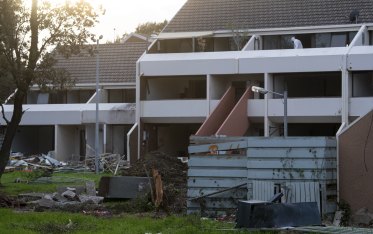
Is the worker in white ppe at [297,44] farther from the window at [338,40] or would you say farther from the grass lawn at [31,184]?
the grass lawn at [31,184]

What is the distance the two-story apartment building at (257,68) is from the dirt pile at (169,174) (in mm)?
11876

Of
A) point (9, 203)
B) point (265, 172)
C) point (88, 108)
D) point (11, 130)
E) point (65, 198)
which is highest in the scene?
point (88, 108)

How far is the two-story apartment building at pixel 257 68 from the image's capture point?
4238 cm

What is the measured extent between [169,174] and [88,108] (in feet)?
83.3

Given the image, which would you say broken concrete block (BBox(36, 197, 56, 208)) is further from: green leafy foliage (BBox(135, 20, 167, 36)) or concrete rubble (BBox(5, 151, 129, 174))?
green leafy foliage (BBox(135, 20, 167, 36))

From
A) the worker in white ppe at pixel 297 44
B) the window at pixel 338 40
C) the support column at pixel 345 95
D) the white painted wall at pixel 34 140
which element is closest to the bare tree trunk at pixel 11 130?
the support column at pixel 345 95

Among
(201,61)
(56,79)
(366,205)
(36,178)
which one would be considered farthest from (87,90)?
(366,205)

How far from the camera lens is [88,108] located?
170 ft

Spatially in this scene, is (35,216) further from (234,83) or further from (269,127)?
(234,83)

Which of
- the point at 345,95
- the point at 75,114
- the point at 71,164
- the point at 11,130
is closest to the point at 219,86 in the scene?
the point at 345,95

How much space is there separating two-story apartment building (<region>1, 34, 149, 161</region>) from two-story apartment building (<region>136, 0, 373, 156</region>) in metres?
3.81

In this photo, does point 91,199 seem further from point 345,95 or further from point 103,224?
point 345,95

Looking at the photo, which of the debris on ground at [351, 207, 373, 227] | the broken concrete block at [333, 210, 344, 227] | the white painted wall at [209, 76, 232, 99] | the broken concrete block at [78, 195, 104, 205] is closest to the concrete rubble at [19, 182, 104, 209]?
the broken concrete block at [78, 195, 104, 205]

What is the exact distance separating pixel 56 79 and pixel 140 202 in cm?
812
